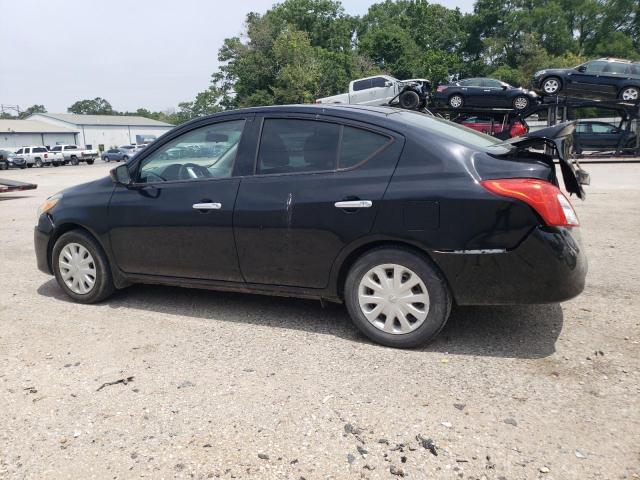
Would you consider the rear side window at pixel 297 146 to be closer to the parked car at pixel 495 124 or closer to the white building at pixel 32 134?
the parked car at pixel 495 124

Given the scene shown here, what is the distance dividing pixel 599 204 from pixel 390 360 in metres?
7.78

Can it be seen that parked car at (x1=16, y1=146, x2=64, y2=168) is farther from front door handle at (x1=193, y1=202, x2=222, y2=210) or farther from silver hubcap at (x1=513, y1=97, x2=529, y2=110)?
front door handle at (x1=193, y1=202, x2=222, y2=210)

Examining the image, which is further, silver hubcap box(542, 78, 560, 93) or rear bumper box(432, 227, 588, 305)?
silver hubcap box(542, 78, 560, 93)

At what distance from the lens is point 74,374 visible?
139 inches

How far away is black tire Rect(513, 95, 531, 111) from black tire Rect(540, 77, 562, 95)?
1.65 meters

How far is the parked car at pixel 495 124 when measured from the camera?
20.1m

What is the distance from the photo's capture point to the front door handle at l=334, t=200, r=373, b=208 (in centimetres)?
365

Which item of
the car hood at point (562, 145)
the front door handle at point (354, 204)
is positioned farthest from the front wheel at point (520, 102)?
the front door handle at point (354, 204)

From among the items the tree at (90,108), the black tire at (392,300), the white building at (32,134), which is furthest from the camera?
the tree at (90,108)

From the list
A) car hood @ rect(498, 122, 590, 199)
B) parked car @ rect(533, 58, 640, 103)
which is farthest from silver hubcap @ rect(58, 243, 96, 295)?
parked car @ rect(533, 58, 640, 103)

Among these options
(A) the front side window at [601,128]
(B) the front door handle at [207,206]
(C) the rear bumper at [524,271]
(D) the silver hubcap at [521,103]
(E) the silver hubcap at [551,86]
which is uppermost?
(E) the silver hubcap at [551,86]

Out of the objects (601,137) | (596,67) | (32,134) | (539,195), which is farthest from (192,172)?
(32,134)

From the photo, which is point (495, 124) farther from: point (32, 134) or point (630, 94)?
point (32, 134)

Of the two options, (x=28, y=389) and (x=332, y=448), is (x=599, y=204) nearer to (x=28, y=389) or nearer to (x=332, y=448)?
(x=332, y=448)
